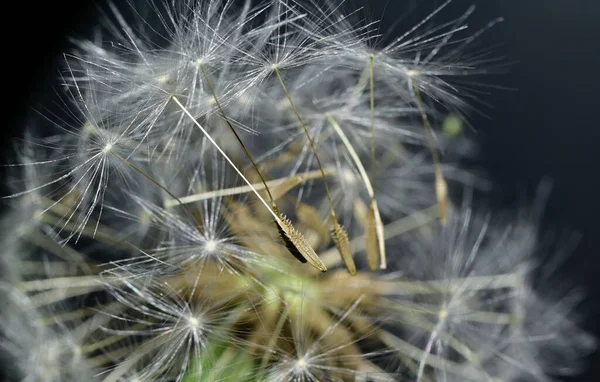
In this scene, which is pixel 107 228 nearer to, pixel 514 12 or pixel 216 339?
pixel 216 339

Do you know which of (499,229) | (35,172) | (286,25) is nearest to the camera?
(286,25)

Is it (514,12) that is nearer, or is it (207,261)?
(207,261)

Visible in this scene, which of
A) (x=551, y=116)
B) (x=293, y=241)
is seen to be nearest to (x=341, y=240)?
(x=293, y=241)

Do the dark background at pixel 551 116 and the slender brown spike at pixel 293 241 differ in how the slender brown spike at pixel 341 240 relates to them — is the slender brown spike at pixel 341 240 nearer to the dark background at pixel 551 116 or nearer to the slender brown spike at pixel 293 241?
the slender brown spike at pixel 293 241

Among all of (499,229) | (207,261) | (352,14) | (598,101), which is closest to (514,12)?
(598,101)

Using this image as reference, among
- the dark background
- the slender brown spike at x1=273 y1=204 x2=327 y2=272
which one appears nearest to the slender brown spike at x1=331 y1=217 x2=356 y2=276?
the slender brown spike at x1=273 y1=204 x2=327 y2=272

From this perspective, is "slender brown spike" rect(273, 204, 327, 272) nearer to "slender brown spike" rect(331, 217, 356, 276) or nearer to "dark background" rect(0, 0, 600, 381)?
"slender brown spike" rect(331, 217, 356, 276)
